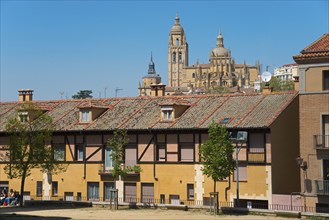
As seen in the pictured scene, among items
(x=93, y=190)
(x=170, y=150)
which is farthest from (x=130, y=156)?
(x=93, y=190)

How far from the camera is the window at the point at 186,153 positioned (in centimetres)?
5278

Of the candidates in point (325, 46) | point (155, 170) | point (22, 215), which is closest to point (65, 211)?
point (22, 215)

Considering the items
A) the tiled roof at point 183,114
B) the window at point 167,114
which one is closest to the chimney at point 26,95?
the tiled roof at point 183,114

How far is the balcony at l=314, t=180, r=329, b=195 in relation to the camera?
4684 centimetres

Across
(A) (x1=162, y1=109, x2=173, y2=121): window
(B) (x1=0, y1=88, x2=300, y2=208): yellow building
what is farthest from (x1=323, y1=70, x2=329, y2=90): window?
(A) (x1=162, y1=109, x2=173, y2=121): window

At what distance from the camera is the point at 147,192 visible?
54469 mm

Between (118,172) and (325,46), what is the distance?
56.2 ft

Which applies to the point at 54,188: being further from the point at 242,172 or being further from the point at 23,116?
the point at 242,172

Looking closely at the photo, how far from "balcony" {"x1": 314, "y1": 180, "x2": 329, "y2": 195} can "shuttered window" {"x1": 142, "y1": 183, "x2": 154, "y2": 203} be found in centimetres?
1333

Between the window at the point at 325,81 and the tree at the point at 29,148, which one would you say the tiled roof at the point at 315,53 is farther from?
the tree at the point at 29,148

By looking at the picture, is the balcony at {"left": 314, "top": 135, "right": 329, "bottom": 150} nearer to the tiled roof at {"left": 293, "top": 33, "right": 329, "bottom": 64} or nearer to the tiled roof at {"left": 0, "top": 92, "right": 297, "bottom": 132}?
the tiled roof at {"left": 0, "top": 92, "right": 297, "bottom": 132}

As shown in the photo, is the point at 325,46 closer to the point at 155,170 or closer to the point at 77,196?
the point at 155,170

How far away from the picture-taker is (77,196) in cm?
5688

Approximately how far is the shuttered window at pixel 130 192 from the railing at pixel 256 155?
33.5 feet
